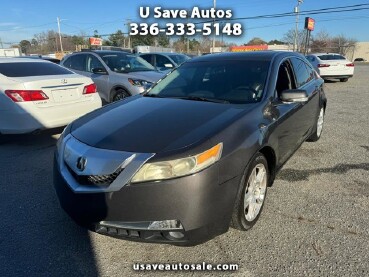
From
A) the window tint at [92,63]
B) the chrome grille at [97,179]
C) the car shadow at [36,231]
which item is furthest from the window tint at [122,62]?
the chrome grille at [97,179]

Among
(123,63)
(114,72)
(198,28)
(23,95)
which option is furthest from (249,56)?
(198,28)

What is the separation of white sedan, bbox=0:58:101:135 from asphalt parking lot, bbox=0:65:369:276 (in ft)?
3.54

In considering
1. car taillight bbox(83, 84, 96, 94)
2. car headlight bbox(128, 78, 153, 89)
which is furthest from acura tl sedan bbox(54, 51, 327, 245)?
car headlight bbox(128, 78, 153, 89)

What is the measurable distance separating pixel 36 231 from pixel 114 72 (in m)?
→ 5.56

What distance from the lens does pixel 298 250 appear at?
2547 millimetres

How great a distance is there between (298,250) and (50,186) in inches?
112

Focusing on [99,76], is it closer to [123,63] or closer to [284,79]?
[123,63]

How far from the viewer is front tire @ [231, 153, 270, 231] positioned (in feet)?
8.30

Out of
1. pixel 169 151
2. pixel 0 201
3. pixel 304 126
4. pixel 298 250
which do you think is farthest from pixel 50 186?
pixel 304 126

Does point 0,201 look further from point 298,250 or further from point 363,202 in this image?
point 363,202

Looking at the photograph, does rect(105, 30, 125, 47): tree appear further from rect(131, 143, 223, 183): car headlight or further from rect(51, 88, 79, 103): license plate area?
rect(131, 143, 223, 183): car headlight

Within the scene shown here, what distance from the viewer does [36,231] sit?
2865 millimetres

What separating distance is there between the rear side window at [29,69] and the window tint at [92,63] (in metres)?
2.32

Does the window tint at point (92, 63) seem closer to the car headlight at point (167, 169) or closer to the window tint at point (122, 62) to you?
the window tint at point (122, 62)
